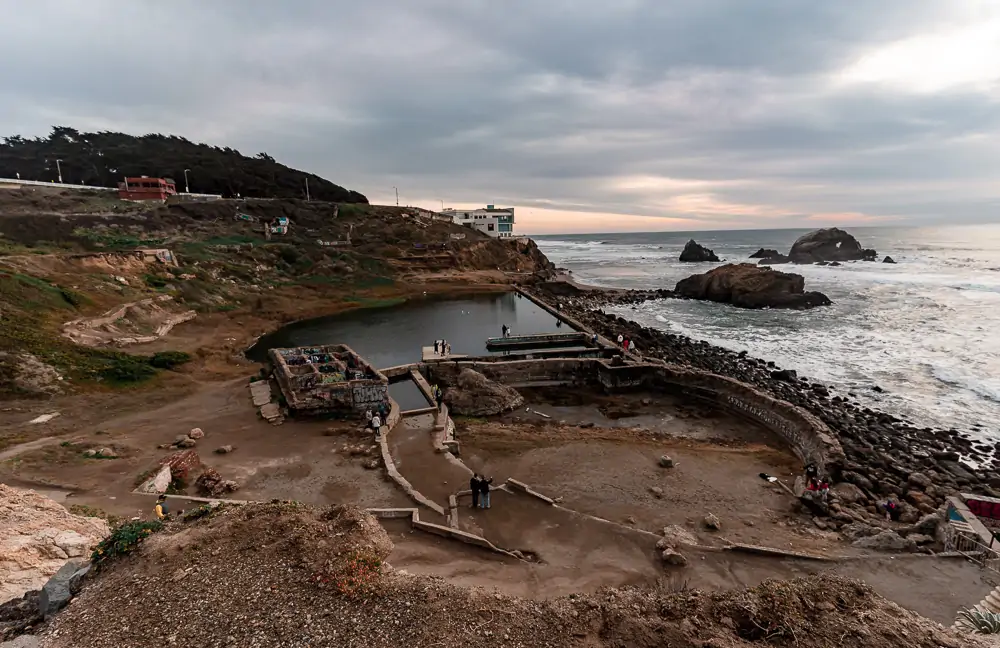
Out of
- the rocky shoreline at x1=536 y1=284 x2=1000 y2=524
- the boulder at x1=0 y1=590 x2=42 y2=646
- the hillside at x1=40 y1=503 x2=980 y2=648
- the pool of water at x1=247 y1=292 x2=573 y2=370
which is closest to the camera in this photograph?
the hillside at x1=40 y1=503 x2=980 y2=648

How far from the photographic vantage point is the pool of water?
3306cm

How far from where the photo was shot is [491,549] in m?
10.5

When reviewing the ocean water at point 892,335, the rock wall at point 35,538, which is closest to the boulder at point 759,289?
the ocean water at point 892,335

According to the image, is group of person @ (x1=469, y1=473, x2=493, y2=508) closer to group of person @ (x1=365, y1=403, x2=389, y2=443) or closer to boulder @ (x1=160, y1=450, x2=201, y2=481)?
group of person @ (x1=365, y1=403, x2=389, y2=443)

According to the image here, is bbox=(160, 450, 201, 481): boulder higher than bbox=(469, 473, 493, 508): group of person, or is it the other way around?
bbox=(160, 450, 201, 481): boulder

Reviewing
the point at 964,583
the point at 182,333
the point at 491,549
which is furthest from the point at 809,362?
the point at 182,333

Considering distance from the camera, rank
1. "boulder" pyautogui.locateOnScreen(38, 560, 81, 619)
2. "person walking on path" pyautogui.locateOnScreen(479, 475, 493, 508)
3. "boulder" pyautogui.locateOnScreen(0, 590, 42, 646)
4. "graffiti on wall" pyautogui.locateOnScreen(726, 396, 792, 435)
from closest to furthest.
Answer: "boulder" pyautogui.locateOnScreen(0, 590, 42, 646)
"boulder" pyautogui.locateOnScreen(38, 560, 81, 619)
"person walking on path" pyautogui.locateOnScreen(479, 475, 493, 508)
"graffiti on wall" pyautogui.locateOnScreen(726, 396, 792, 435)

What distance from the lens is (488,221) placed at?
9494cm

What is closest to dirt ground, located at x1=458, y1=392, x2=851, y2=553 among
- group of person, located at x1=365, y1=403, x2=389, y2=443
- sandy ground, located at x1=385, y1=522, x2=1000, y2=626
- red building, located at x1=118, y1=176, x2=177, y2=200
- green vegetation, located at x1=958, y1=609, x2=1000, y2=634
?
sandy ground, located at x1=385, y1=522, x2=1000, y2=626

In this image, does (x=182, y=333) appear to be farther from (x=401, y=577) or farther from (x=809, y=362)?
(x=809, y=362)

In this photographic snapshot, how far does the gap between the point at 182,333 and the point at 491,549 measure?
31.5 metres

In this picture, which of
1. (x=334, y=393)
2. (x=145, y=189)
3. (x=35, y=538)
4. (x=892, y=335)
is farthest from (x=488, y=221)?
(x=35, y=538)

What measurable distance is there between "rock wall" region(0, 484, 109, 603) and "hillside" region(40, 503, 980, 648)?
1532 mm

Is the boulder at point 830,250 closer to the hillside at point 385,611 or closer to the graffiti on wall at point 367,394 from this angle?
the graffiti on wall at point 367,394
